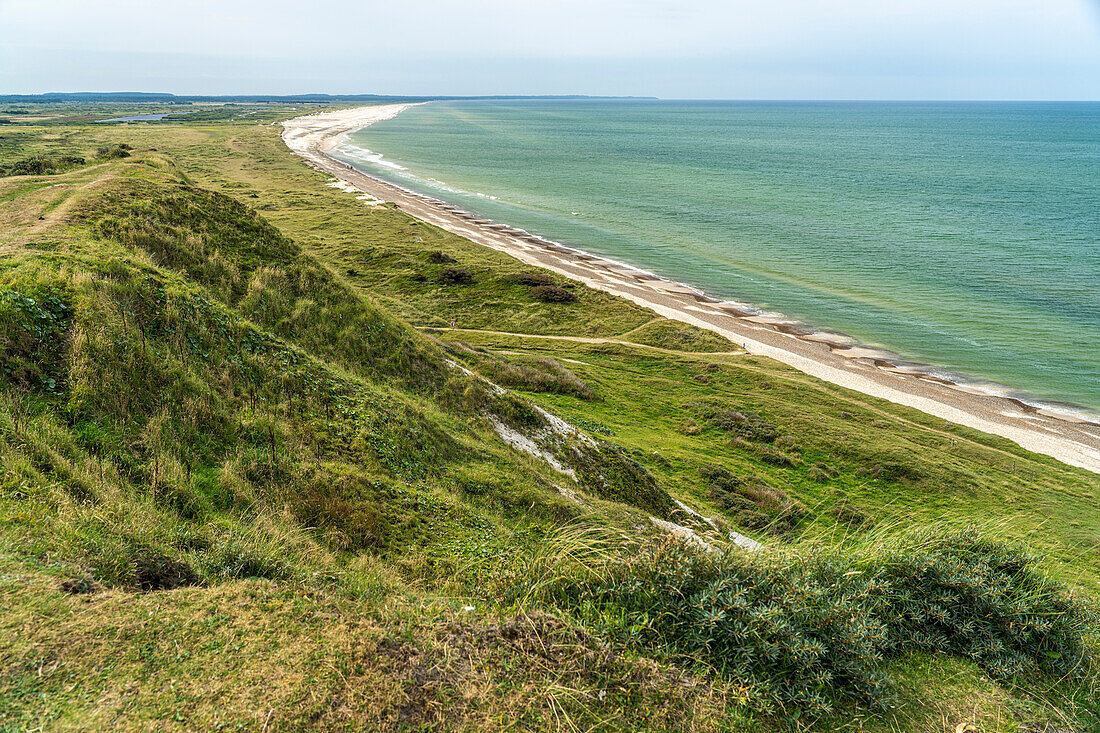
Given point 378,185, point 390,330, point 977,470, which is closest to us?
point 390,330

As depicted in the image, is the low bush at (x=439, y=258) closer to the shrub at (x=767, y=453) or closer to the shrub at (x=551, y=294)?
the shrub at (x=551, y=294)

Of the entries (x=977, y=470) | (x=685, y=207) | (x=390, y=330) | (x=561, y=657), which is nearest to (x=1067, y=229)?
(x=685, y=207)

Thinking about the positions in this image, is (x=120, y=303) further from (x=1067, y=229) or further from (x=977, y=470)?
(x=1067, y=229)

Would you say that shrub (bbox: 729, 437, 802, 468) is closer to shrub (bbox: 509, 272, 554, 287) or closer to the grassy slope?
the grassy slope

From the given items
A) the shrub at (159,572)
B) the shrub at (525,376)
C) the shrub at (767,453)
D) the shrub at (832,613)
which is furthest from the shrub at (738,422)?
the shrub at (159,572)

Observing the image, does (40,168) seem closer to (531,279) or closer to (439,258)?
(439,258)

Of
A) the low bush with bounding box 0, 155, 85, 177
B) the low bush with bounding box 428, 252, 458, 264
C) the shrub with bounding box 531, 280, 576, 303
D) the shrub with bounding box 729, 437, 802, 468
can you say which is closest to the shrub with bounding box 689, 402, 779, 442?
the shrub with bounding box 729, 437, 802, 468
